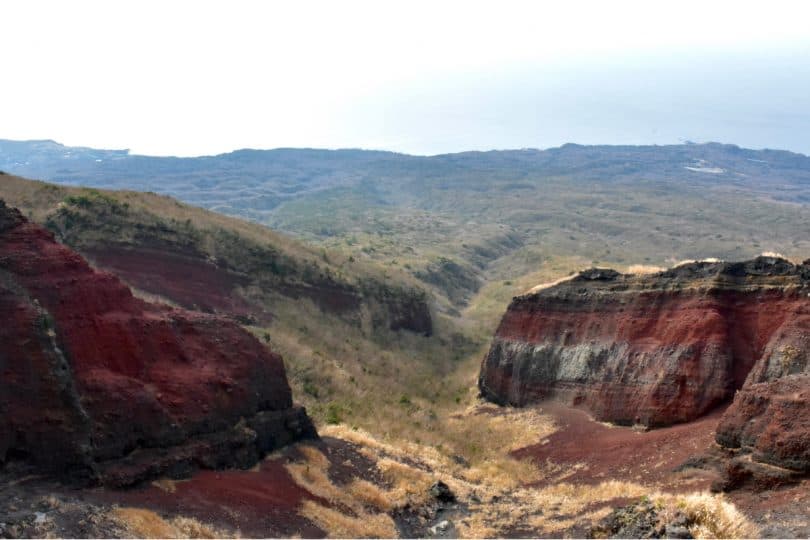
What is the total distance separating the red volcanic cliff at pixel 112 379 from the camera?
48.5 feet

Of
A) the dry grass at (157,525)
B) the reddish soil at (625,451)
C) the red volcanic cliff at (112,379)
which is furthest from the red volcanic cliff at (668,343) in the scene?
the red volcanic cliff at (112,379)

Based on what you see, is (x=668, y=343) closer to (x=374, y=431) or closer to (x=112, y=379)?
(x=374, y=431)

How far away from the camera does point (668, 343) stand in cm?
3016

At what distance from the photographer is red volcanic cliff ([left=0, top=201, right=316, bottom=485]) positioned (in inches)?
582

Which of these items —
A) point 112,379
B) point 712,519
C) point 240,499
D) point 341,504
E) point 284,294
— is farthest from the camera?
point 284,294

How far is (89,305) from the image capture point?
18125 mm

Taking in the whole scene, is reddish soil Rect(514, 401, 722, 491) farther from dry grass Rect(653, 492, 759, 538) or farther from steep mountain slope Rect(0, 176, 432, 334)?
steep mountain slope Rect(0, 176, 432, 334)

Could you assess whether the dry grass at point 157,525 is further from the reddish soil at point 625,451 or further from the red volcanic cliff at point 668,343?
the red volcanic cliff at point 668,343

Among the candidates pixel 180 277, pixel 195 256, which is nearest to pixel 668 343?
pixel 180 277

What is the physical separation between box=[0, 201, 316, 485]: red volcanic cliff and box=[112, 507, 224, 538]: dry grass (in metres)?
1.25

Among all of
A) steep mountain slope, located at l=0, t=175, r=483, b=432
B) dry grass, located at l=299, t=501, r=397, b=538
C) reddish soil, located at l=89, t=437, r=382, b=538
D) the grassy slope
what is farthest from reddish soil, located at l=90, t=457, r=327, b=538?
steep mountain slope, located at l=0, t=175, r=483, b=432

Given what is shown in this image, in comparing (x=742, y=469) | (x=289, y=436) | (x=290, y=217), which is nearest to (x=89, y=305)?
(x=289, y=436)

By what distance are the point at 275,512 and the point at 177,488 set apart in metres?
2.50

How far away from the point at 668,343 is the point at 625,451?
625cm
